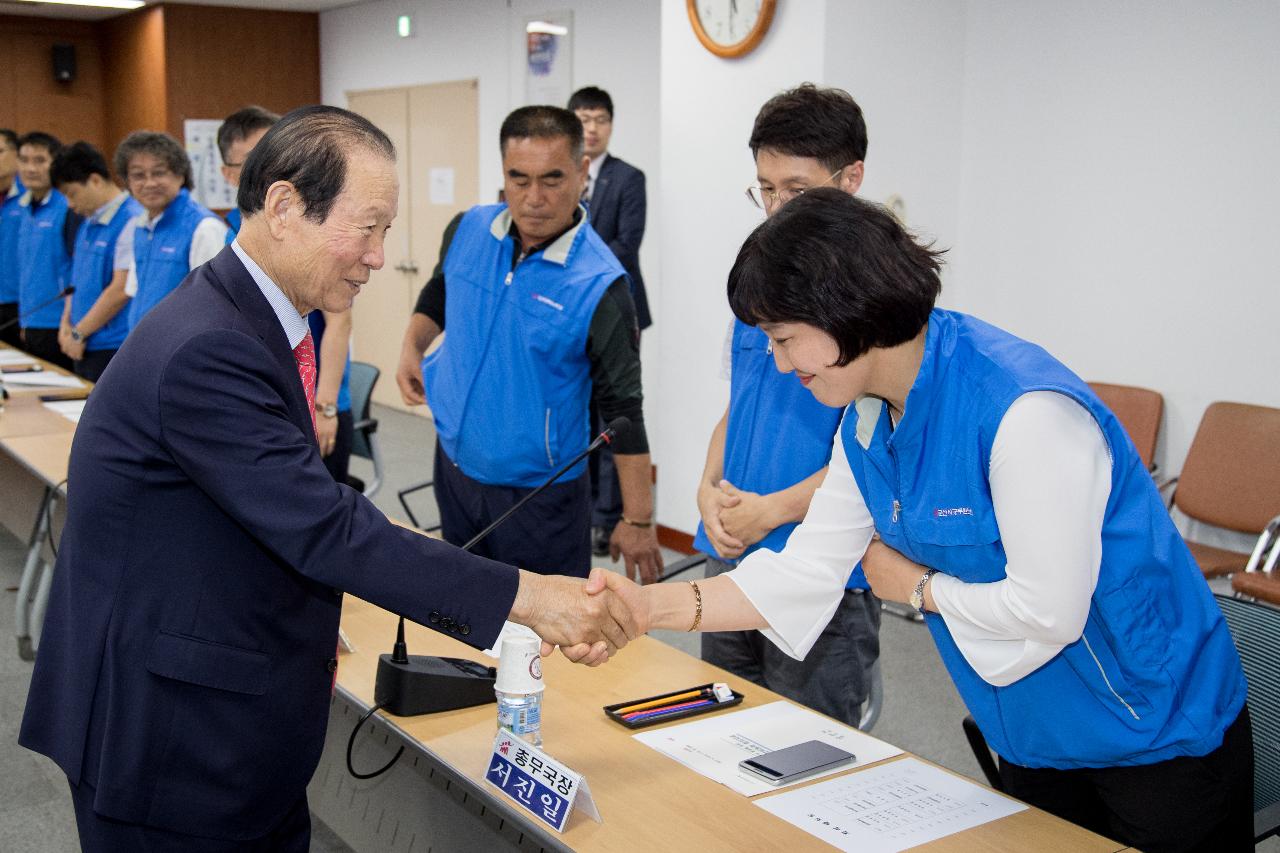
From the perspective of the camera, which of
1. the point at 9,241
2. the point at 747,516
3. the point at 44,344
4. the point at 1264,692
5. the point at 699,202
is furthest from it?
the point at 9,241

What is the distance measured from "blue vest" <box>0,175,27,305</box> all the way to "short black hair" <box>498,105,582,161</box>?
5330mm

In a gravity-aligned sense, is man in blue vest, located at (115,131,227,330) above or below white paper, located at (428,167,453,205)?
below

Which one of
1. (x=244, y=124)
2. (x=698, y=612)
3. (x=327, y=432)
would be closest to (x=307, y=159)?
(x=698, y=612)

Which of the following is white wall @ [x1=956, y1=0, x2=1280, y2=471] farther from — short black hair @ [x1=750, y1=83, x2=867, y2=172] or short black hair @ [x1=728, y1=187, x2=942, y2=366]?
short black hair @ [x1=728, y1=187, x2=942, y2=366]

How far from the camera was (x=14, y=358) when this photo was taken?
212 inches

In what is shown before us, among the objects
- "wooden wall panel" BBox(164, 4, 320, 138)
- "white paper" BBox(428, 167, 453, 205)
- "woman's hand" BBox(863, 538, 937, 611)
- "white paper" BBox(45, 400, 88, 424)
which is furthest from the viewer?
"wooden wall panel" BBox(164, 4, 320, 138)

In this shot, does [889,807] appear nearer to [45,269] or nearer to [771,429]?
[771,429]

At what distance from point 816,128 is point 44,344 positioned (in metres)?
5.25

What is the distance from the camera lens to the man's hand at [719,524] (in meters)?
2.16

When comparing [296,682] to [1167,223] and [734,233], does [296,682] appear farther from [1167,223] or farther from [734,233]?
[1167,223]

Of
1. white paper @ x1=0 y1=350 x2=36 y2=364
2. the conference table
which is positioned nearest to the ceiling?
white paper @ x1=0 y1=350 x2=36 y2=364

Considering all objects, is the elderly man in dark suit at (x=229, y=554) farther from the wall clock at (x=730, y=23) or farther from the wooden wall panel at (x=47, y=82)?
the wooden wall panel at (x=47, y=82)

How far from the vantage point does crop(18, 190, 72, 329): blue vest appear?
6.15 metres

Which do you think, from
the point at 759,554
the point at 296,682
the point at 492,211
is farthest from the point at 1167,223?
the point at 296,682
